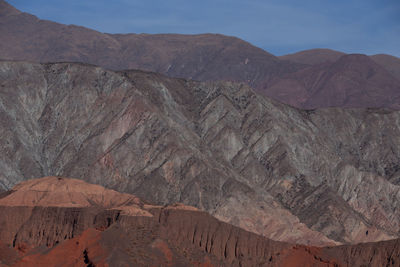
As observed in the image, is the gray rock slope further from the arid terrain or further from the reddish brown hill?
the reddish brown hill

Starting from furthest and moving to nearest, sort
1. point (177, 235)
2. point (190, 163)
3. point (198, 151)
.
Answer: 1. point (198, 151)
2. point (190, 163)
3. point (177, 235)

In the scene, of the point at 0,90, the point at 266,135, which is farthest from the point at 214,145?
the point at 0,90

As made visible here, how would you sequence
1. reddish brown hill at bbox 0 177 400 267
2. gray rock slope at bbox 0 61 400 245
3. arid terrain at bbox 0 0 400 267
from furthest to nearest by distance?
gray rock slope at bbox 0 61 400 245 < arid terrain at bbox 0 0 400 267 < reddish brown hill at bbox 0 177 400 267

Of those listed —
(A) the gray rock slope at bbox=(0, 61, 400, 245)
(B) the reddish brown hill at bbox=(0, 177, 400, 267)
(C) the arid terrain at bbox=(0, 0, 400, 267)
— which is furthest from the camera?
(A) the gray rock slope at bbox=(0, 61, 400, 245)

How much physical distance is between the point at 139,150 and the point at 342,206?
30.8 meters

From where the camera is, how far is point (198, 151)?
13838 cm

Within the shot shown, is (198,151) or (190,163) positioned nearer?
(190,163)


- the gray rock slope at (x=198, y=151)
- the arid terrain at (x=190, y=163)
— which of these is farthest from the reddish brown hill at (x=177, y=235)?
the gray rock slope at (x=198, y=151)

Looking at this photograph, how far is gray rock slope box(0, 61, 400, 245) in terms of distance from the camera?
130250 millimetres

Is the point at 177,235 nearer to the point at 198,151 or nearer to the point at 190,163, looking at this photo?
the point at 190,163

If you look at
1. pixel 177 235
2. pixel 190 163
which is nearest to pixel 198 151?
pixel 190 163

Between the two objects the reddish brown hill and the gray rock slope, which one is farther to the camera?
the gray rock slope

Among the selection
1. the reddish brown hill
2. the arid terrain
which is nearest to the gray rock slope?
the arid terrain

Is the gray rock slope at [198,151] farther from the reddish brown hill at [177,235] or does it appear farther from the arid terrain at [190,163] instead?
the reddish brown hill at [177,235]
